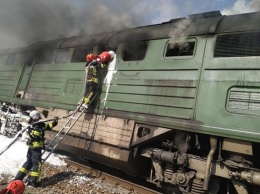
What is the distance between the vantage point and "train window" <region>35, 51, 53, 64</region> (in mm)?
9448

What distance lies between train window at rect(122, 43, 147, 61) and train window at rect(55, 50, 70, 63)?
2355 mm

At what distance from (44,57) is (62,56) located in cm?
112

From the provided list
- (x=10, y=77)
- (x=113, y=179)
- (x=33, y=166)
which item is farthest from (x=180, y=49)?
(x=10, y=77)

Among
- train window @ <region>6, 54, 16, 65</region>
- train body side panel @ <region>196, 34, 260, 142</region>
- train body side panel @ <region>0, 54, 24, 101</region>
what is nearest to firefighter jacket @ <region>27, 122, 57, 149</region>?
train body side panel @ <region>196, 34, 260, 142</region>

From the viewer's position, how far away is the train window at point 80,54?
8133mm

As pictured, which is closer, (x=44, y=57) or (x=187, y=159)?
(x=187, y=159)

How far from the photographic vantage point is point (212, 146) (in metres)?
5.12

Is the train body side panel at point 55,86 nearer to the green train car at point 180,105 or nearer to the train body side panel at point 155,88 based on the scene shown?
the green train car at point 180,105

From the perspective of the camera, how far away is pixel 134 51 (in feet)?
22.8

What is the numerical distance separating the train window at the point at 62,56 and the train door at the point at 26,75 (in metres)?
1.46

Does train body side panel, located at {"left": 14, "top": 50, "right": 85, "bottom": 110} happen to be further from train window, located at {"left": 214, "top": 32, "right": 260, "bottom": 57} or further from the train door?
train window, located at {"left": 214, "top": 32, "right": 260, "bottom": 57}

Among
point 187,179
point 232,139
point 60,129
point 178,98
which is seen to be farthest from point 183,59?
point 60,129

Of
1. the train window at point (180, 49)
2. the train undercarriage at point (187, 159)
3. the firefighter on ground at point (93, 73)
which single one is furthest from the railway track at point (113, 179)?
the train window at point (180, 49)

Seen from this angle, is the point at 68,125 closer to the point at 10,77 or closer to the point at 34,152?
the point at 34,152
